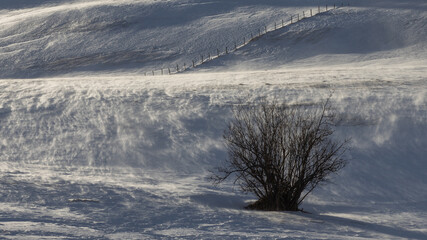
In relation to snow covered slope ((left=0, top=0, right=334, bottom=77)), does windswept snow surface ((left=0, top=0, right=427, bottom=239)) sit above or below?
below

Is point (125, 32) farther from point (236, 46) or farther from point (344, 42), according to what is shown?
point (344, 42)

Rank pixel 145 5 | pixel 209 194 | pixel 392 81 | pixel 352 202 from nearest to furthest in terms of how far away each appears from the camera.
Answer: pixel 209 194
pixel 352 202
pixel 392 81
pixel 145 5

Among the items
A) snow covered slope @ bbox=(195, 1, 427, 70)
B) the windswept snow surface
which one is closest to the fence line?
snow covered slope @ bbox=(195, 1, 427, 70)

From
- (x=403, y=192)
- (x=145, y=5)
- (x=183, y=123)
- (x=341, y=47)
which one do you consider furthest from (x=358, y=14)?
(x=403, y=192)

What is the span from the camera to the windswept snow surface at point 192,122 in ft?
43.5

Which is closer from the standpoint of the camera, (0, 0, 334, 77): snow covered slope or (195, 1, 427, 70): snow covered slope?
(195, 1, 427, 70): snow covered slope

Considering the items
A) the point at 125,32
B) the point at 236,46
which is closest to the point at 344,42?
the point at 236,46

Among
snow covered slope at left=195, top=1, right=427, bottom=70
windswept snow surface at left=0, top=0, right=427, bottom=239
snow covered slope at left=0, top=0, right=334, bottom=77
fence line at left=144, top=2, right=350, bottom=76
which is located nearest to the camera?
windswept snow surface at left=0, top=0, right=427, bottom=239

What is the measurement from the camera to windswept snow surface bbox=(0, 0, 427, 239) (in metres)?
13.3

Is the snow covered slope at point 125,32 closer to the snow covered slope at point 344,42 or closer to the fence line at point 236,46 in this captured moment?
the fence line at point 236,46

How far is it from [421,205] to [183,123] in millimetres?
9288

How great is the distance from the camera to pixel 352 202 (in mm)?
16719

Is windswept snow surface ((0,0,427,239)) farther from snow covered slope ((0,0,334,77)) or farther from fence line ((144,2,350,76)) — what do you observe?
fence line ((144,2,350,76))

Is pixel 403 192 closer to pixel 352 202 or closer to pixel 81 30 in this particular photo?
pixel 352 202
